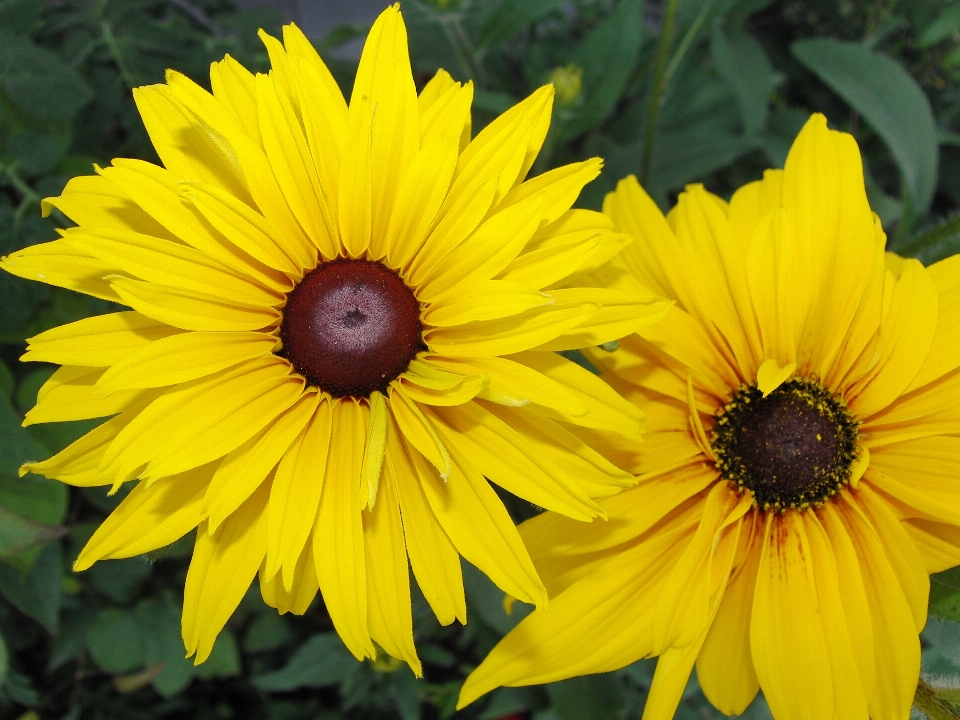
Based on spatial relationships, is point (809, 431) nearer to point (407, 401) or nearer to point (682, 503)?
point (682, 503)

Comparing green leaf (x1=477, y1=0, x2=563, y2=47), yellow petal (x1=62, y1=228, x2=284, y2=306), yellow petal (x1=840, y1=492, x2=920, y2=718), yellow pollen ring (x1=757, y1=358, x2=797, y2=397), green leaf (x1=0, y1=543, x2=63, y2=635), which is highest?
green leaf (x1=477, y1=0, x2=563, y2=47)

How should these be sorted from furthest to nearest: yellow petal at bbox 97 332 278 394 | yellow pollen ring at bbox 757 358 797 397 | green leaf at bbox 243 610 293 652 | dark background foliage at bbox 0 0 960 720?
1. green leaf at bbox 243 610 293 652
2. dark background foliage at bbox 0 0 960 720
3. yellow pollen ring at bbox 757 358 797 397
4. yellow petal at bbox 97 332 278 394

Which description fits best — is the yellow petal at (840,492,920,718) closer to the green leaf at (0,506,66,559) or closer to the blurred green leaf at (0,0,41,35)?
the green leaf at (0,506,66,559)

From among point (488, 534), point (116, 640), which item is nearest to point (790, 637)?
point (488, 534)

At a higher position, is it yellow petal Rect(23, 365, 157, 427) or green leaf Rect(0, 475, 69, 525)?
yellow petal Rect(23, 365, 157, 427)

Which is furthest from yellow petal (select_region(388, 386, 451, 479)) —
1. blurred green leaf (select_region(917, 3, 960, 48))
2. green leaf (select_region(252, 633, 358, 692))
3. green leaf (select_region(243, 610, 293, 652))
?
blurred green leaf (select_region(917, 3, 960, 48))

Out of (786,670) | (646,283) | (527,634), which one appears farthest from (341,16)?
(786,670)

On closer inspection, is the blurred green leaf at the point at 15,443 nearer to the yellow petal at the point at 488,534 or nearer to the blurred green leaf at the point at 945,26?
the yellow petal at the point at 488,534
